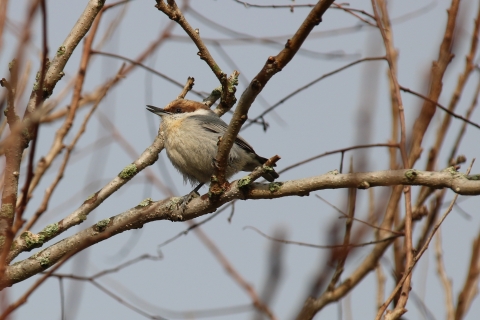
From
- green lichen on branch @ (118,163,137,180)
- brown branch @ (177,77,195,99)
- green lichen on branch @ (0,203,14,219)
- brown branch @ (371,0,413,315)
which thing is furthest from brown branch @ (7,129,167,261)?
brown branch @ (371,0,413,315)

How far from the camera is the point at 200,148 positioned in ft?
15.9

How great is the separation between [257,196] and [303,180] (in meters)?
0.39

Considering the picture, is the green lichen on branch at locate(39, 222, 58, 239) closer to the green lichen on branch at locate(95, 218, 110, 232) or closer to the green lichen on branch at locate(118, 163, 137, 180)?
the green lichen on branch at locate(95, 218, 110, 232)

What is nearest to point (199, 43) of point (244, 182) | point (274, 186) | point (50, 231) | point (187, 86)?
point (244, 182)

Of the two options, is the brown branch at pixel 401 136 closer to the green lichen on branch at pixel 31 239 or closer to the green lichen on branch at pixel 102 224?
the green lichen on branch at pixel 102 224

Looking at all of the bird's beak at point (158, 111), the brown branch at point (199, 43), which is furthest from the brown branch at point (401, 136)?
the bird's beak at point (158, 111)

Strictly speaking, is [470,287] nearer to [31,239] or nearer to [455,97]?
Answer: [455,97]

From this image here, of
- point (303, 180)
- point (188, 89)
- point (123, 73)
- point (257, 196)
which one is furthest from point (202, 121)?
point (303, 180)

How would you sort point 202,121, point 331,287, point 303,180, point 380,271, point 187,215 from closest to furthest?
point 303,180 < point 187,215 < point 331,287 < point 380,271 < point 202,121

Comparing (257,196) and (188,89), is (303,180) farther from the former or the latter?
(188,89)

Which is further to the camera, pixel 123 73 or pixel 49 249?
pixel 123 73

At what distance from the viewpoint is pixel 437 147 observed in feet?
13.9

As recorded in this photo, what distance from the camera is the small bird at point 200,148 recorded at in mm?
4812

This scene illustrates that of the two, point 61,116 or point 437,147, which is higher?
point 61,116
